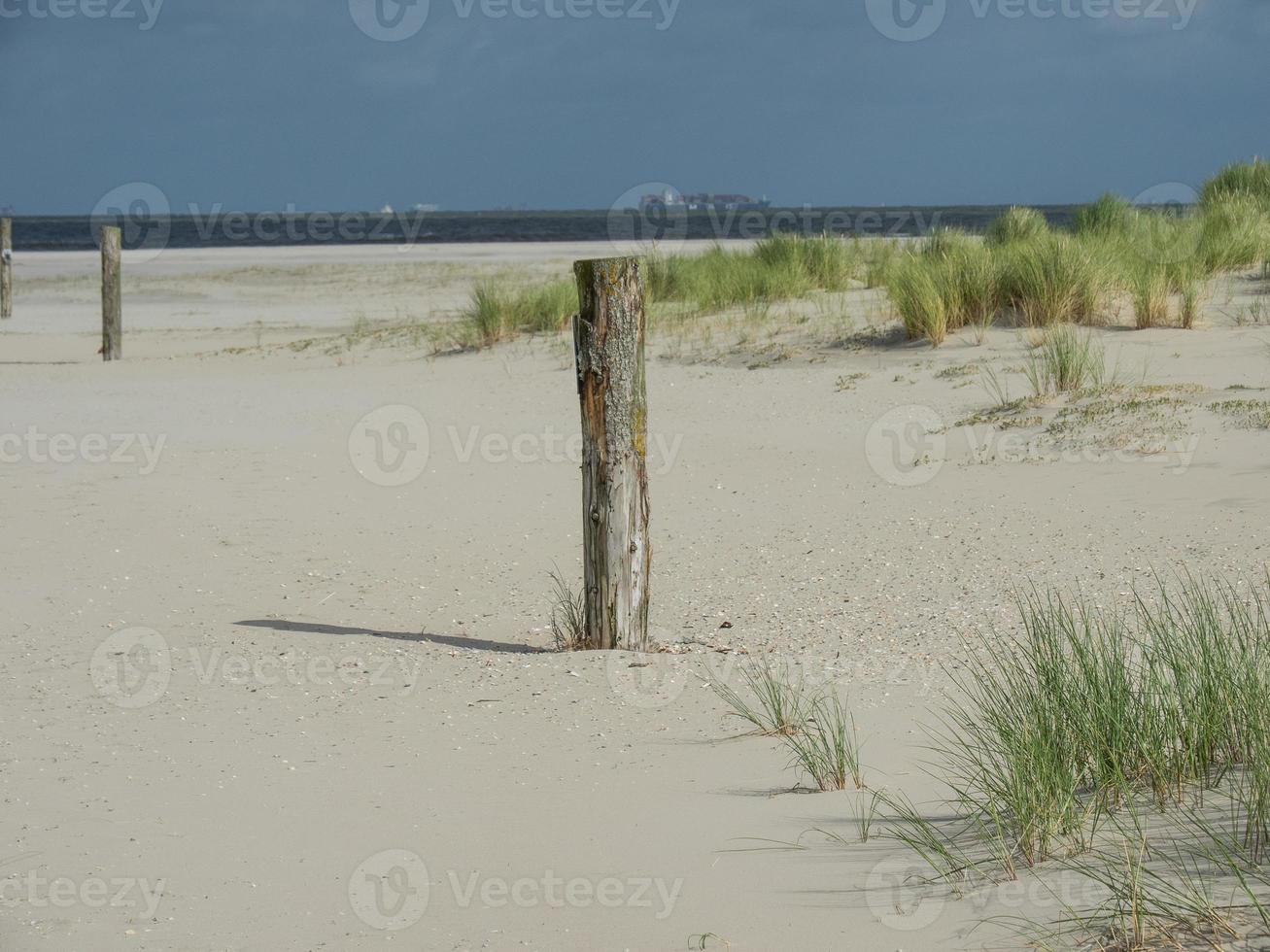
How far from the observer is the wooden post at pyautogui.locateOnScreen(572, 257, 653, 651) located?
16.7 ft

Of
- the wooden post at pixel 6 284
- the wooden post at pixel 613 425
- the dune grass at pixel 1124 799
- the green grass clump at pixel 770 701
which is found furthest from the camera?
the wooden post at pixel 6 284

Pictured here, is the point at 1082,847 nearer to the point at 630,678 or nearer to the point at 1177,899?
the point at 1177,899

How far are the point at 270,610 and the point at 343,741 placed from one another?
185 centimetres

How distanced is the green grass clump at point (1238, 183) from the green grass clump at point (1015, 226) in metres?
2.53

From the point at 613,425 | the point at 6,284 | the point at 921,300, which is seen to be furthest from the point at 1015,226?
the point at 6,284

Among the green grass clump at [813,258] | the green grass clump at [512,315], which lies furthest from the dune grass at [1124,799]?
the green grass clump at [813,258]

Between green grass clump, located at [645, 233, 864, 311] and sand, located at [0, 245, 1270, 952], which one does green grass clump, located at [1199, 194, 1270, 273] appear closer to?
sand, located at [0, 245, 1270, 952]

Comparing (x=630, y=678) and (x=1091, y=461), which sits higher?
(x=1091, y=461)

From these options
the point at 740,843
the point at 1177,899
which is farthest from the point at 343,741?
the point at 1177,899

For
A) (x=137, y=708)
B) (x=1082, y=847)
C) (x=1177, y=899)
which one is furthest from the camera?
(x=137, y=708)

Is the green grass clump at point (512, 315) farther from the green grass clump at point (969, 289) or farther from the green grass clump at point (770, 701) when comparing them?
the green grass clump at point (770, 701)

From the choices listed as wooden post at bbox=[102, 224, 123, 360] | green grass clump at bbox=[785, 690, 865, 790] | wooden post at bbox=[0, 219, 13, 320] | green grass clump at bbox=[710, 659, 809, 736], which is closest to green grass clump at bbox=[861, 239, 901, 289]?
wooden post at bbox=[102, 224, 123, 360]

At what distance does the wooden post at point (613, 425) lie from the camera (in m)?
5.09

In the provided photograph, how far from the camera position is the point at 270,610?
6.16m
